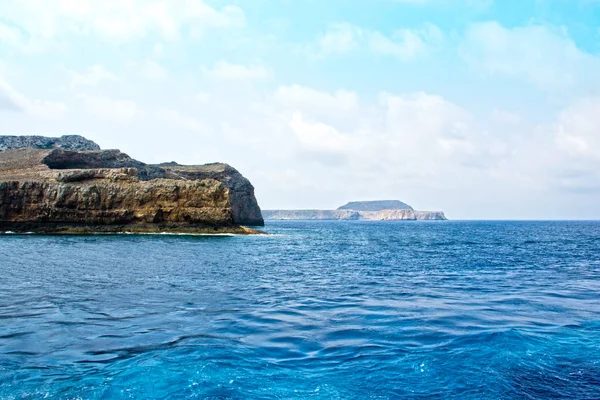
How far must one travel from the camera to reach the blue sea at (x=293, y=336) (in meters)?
9.90

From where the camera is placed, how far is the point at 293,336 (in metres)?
14.2

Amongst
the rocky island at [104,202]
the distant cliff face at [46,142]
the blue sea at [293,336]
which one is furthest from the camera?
the distant cliff face at [46,142]

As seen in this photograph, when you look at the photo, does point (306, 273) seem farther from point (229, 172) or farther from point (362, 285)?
point (229, 172)

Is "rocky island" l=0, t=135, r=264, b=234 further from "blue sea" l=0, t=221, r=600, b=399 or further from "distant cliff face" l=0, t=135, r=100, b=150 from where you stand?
"blue sea" l=0, t=221, r=600, b=399

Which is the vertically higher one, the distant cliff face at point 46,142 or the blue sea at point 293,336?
the distant cliff face at point 46,142

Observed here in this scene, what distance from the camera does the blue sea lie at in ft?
32.5

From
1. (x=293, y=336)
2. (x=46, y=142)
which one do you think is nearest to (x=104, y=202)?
(x=293, y=336)

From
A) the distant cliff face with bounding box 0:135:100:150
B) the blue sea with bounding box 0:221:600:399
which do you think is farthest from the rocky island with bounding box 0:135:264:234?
the blue sea with bounding box 0:221:600:399

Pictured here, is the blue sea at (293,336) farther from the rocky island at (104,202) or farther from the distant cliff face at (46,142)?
the distant cliff face at (46,142)

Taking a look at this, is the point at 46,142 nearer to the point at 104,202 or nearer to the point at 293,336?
the point at 104,202

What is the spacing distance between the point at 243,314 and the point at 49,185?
73.2m

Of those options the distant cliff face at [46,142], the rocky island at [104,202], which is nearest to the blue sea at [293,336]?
the rocky island at [104,202]

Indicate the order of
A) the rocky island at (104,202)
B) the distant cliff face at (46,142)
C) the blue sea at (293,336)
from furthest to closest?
1. the distant cliff face at (46,142)
2. the rocky island at (104,202)
3. the blue sea at (293,336)

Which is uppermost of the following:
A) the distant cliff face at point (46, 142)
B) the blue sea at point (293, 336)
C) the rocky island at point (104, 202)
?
the distant cliff face at point (46, 142)
